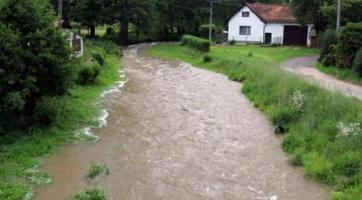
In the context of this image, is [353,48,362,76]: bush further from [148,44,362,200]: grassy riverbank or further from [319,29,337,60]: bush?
[319,29,337,60]: bush

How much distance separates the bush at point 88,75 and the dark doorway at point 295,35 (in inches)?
1549

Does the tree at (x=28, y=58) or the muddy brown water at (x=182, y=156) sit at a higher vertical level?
the tree at (x=28, y=58)

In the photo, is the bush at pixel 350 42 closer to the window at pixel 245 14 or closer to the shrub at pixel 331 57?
the shrub at pixel 331 57

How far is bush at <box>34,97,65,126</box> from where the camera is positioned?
15.7 meters

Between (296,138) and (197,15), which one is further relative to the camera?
(197,15)

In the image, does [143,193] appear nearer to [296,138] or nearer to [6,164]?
[6,164]

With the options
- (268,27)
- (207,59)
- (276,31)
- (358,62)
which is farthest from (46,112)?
(268,27)

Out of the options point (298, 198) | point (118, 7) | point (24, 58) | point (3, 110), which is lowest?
point (298, 198)

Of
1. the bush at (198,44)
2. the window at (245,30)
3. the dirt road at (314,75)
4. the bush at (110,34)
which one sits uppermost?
the window at (245,30)

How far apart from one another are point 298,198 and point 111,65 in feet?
86.2

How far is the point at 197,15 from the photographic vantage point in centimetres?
7094

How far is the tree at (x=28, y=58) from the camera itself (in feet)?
47.6

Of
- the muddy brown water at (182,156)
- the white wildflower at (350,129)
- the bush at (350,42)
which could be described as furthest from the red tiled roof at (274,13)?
the white wildflower at (350,129)

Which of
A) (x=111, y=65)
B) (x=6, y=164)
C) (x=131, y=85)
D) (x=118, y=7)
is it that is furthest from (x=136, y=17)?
(x=6, y=164)
